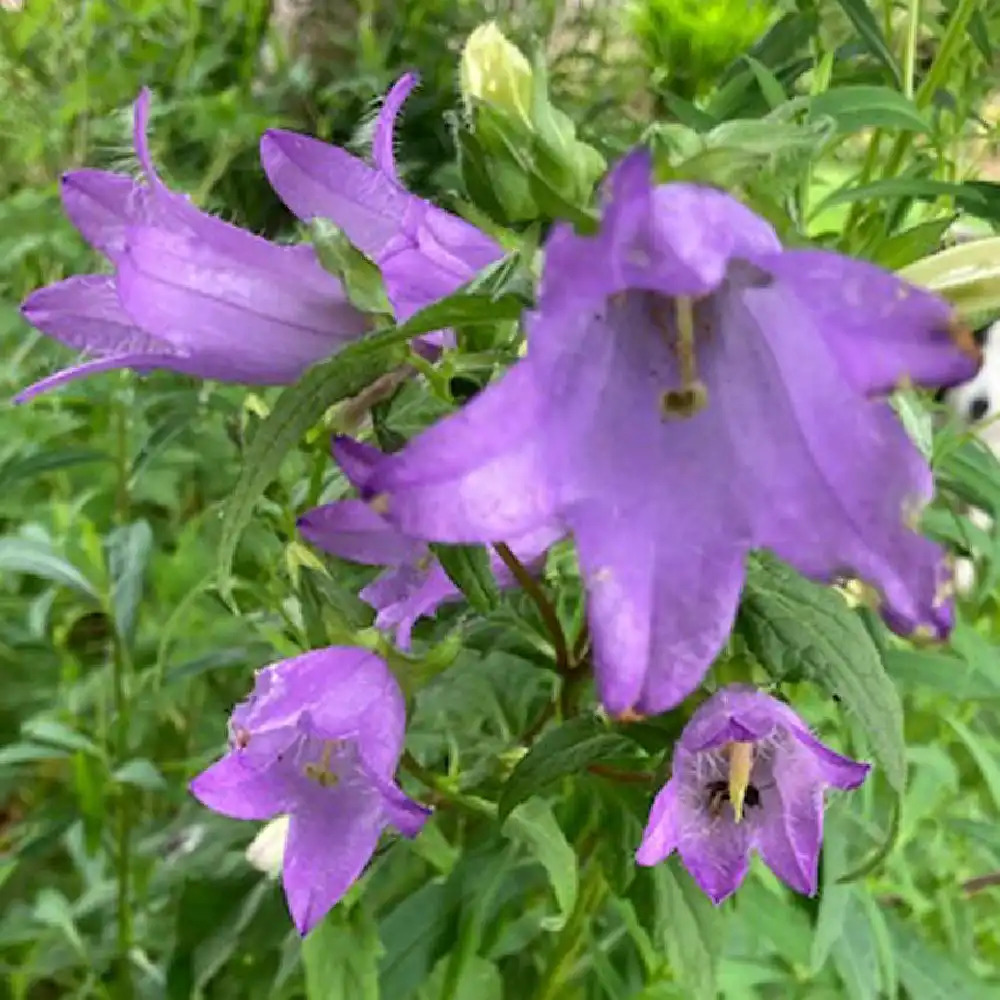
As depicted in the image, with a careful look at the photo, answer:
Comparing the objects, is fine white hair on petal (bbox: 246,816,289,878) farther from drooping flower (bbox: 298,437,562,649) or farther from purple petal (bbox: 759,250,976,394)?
purple petal (bbox: 759,250,976,394)

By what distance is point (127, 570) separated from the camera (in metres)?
1.12

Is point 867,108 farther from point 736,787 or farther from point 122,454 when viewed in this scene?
point 122,454

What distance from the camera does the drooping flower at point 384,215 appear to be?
545mm

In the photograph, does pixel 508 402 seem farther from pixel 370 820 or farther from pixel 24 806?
pixel 24 806

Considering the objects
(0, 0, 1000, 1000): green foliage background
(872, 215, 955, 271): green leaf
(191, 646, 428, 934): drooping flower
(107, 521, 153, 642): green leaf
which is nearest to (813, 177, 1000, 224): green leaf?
→ (0, 0, 1000, 1000): green foliage background

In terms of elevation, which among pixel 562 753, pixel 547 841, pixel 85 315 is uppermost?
pixel 85 315

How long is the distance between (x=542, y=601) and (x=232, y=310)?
19 centimetres

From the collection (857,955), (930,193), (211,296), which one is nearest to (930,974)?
(857,955)

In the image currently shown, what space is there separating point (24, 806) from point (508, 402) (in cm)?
139

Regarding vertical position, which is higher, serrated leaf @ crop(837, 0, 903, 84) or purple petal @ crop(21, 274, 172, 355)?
purple petal @ crop(21, 274, 172, 355)

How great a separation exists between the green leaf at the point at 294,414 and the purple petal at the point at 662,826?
0.22 meters

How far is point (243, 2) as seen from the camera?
71.9 inches

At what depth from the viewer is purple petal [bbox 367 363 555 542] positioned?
41 centimetres

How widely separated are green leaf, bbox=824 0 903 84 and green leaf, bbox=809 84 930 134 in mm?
Result: 99
